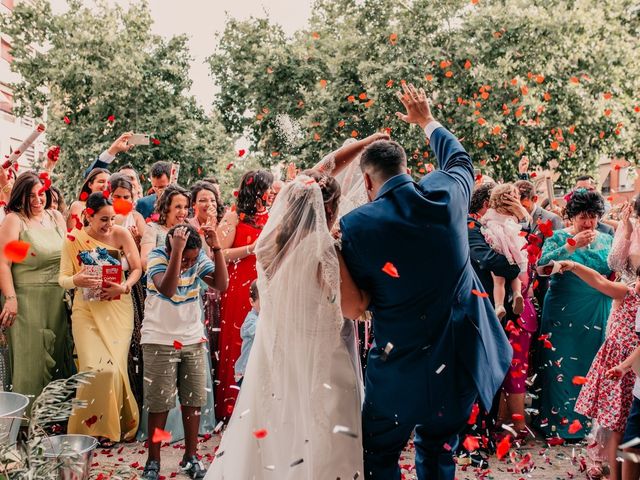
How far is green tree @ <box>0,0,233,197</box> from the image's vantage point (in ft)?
53.2

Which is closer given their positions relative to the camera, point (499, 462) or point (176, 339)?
point (176, 339)

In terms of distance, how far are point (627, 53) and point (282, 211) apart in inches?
501

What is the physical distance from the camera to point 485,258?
16.5 ft

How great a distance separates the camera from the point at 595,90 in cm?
1356

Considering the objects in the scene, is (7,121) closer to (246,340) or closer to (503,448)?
(246,340)

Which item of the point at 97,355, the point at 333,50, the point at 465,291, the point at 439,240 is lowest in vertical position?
the point at 97,355

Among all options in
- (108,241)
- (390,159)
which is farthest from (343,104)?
(390,159)

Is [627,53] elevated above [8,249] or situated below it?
above

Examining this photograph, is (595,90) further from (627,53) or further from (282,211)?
(282,211)

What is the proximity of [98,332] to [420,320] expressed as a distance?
3.06m

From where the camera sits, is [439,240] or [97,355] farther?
[97,355]

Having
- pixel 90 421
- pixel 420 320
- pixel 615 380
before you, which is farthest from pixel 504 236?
pixel 90 421

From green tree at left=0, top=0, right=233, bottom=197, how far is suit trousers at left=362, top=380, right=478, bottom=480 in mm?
14107

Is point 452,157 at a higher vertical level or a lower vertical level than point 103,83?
lower
